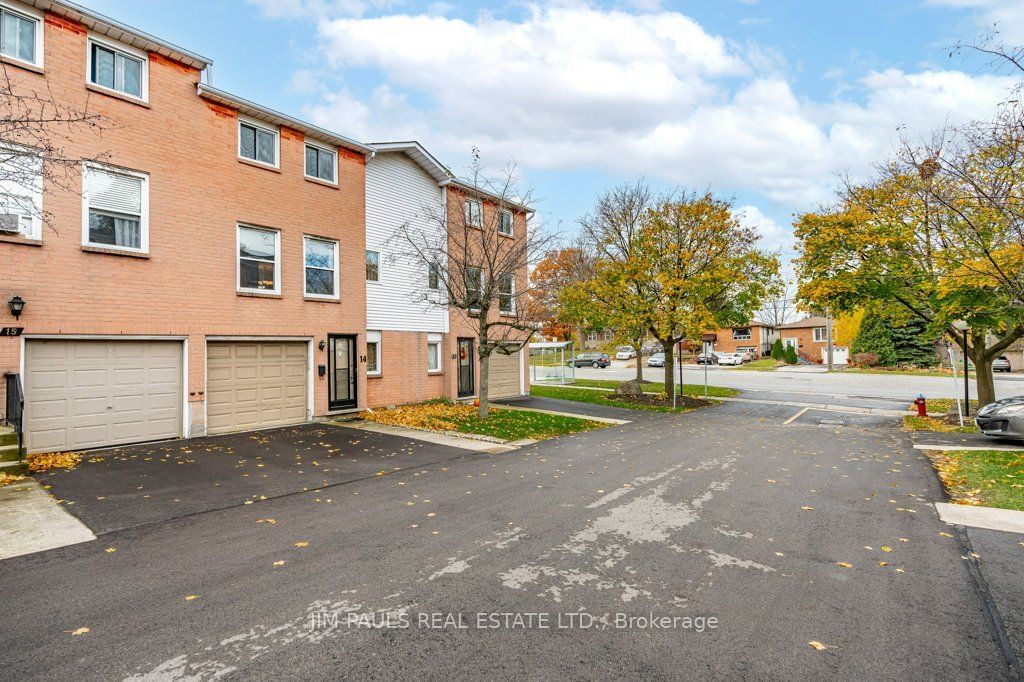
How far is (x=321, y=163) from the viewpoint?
49.7ft

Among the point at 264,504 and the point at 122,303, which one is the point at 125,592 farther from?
the point at 122,303

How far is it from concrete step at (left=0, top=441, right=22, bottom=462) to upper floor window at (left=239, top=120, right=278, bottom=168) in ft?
26.9

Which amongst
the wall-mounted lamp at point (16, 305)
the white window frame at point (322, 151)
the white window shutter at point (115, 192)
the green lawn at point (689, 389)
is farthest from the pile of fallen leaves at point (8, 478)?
the green lawn at point (689, 389)

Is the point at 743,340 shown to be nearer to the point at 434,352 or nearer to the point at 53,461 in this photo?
the point at 434,352

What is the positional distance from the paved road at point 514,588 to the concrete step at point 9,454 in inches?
159

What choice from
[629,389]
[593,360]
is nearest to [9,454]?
[629,389]

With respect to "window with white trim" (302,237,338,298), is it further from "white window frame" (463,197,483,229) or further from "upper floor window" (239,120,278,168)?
"white window frame" (463,197,483,229)

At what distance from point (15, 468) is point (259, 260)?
694cm

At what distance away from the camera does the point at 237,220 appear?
509 inches

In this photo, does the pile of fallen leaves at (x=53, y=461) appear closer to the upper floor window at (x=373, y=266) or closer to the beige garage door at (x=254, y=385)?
the beige garage door at (x=254, y=385)

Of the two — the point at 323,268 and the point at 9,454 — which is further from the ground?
the point at 323,268

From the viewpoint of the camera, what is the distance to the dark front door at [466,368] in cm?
1988

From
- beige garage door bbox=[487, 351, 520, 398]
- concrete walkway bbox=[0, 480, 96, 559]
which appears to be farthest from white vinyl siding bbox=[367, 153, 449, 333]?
concrete walkway bbox=[0, 480, 96, 559]

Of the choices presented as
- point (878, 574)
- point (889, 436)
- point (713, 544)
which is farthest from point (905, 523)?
point (889, 436)
